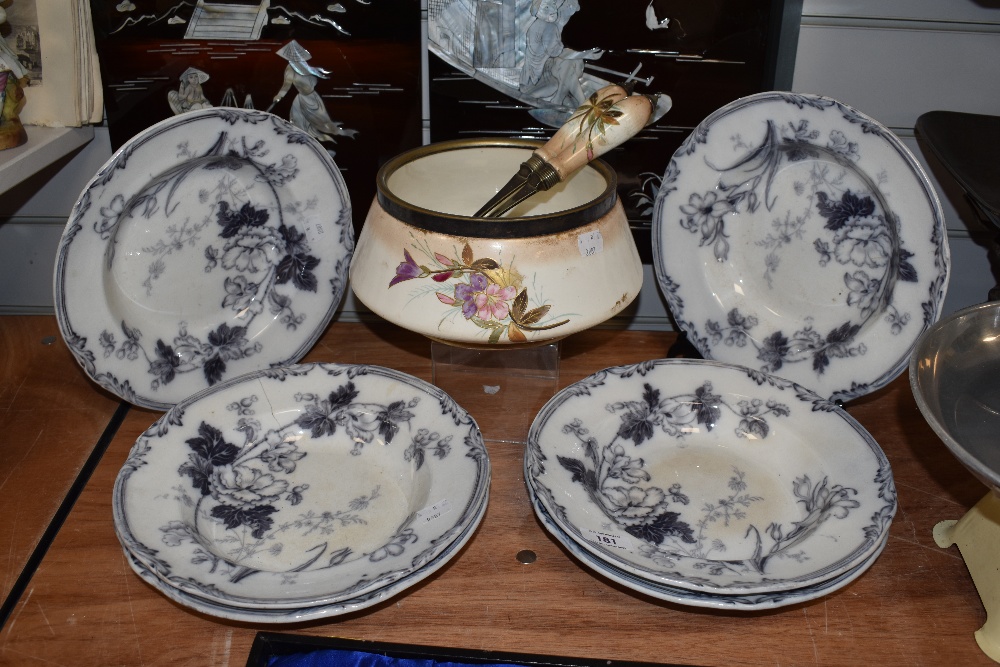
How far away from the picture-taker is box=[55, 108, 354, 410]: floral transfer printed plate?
2.74 ft

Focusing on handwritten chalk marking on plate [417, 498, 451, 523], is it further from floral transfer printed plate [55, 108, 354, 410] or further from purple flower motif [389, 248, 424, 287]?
floral transfer printed plate [55, 108, 354, 410]

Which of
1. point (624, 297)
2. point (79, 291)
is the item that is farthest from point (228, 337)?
point (624, 297)

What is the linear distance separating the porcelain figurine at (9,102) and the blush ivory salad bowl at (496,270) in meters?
0.40

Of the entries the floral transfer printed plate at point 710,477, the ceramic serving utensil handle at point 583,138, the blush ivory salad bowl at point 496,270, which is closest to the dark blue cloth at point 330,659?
the floral transfer printed plate at point 710,477

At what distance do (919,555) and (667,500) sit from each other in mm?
228

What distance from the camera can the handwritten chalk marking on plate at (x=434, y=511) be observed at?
2.36ft

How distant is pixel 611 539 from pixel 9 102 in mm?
744

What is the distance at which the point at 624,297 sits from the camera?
812 millimetres

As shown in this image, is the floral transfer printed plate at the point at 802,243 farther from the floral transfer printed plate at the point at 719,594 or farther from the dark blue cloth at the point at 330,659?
the dark blue cloth at the point at 330,659

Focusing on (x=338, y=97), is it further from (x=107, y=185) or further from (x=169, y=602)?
(x=169, y=602)

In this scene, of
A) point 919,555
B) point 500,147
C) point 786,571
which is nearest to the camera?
point 786,571

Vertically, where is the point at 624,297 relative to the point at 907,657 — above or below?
above

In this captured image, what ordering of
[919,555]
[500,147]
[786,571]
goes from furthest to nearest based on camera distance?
[500,147]
[919,555]
[786,571]

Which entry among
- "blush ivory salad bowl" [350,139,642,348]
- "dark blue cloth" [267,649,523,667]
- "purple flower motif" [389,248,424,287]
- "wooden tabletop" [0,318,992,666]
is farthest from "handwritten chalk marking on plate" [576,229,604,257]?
"dark blue cloth" [267,649,523,667]
